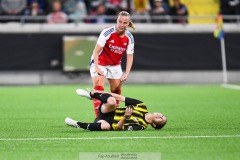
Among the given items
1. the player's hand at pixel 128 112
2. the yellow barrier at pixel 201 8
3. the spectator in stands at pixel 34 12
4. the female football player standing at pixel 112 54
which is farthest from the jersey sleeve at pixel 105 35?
the yellow barrier at pixel 201 8

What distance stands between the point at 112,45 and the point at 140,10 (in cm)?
1637

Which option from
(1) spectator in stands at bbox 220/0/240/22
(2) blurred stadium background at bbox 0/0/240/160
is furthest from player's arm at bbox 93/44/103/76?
(1) spectator in stands at bbox 220/0/240/22

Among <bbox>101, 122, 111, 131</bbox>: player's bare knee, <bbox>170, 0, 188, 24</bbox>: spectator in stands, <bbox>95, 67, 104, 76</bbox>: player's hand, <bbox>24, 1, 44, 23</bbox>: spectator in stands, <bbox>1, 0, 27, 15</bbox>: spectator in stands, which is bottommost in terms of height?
<bbox>170, 0, 188, 24</bbox>: spectator in stands

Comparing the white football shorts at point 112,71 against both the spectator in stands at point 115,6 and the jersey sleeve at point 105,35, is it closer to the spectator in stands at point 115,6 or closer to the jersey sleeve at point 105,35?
the jersey sleeve at point 105,35

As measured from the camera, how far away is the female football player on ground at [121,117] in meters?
12.4

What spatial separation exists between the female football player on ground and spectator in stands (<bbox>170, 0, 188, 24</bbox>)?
57.9ft

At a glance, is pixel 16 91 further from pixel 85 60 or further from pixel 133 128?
pixel 133 128

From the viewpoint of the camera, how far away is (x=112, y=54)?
14.3 meters

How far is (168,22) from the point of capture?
100 feet

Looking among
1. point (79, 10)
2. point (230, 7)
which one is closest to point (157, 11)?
point (79, 10)

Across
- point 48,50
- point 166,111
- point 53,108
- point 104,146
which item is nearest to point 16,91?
point 48,50

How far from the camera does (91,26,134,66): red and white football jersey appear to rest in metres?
13.8

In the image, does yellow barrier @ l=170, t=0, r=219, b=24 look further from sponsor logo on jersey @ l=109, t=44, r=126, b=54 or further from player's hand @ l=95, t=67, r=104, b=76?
player's hand @ l=95, t=67, r=104, b=76

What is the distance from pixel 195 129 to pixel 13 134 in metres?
3.08
